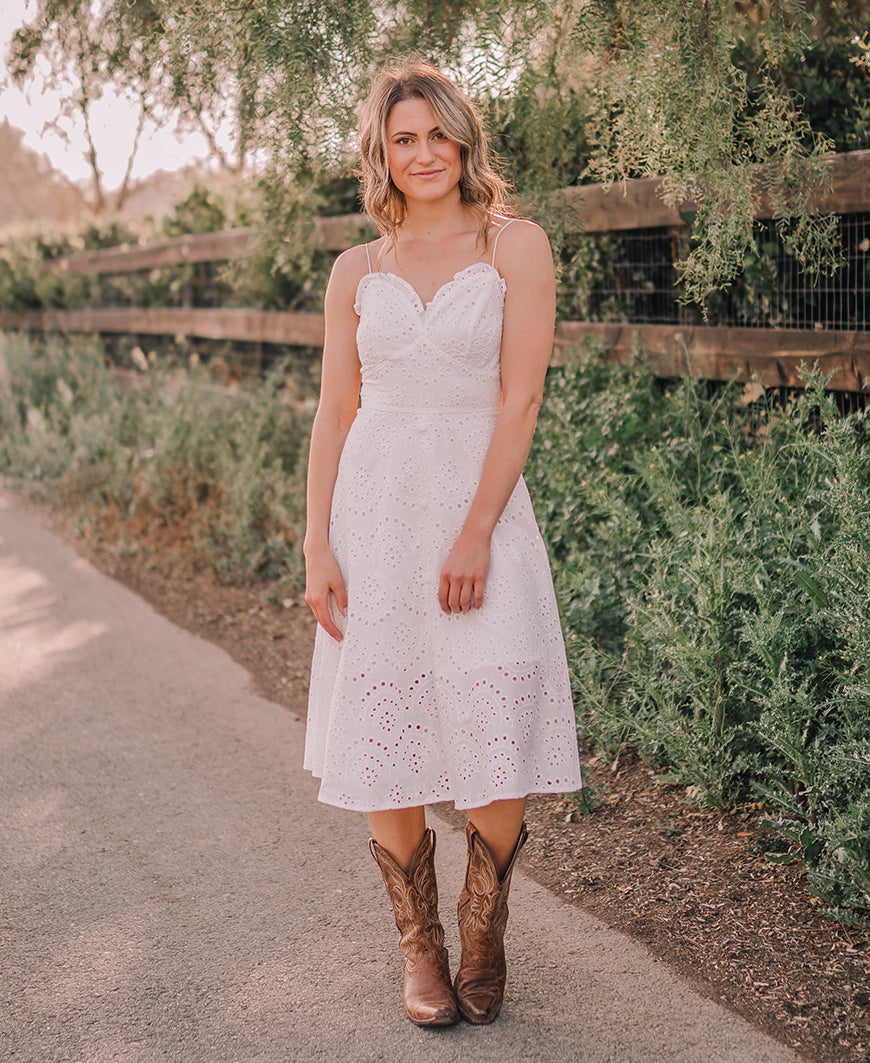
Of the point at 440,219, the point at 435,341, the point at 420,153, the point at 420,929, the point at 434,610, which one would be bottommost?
the point at 420,929

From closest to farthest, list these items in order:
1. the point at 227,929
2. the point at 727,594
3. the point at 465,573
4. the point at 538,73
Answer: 1. the point at 465,573
2. the point at 227,929
3. the point at 727,594
4. the point at 538,73

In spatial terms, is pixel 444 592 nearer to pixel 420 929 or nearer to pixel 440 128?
pixel 420 929

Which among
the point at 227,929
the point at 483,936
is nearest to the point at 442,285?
the point at 483,936

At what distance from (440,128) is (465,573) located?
3.39 ft

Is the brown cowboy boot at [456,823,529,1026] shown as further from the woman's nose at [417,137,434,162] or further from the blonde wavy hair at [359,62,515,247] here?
the woman's nose at [417,137,434,162]

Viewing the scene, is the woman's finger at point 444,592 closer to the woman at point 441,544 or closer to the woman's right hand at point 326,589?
the woman at point 441,544

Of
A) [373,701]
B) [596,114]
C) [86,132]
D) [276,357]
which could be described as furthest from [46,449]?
[373,701]

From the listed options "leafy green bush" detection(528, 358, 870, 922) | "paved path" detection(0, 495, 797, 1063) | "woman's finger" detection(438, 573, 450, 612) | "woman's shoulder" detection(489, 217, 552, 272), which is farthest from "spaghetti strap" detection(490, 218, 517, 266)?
"paved path" detection(0, 495, 797, 1063)

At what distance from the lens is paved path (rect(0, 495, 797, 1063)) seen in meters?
2.56

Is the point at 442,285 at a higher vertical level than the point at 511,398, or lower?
higher

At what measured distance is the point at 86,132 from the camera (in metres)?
4.68

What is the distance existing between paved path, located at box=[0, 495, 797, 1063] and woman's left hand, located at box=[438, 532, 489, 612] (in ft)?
3.34

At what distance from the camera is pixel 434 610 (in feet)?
8.55

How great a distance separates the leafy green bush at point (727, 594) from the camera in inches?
116
